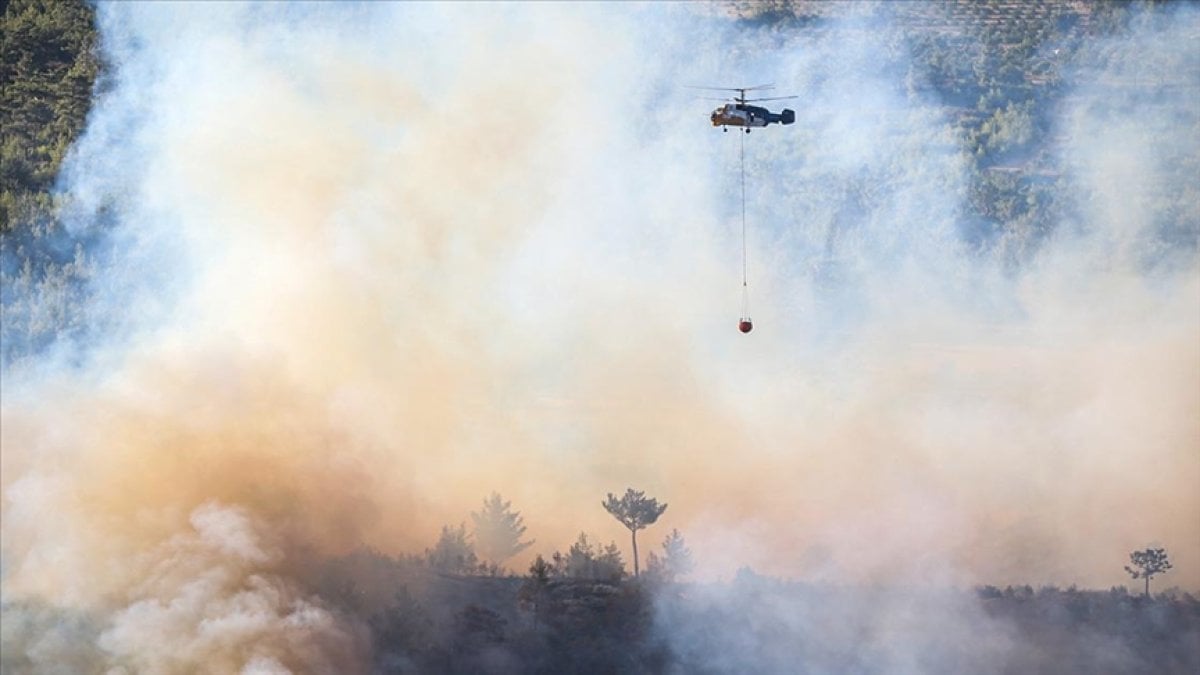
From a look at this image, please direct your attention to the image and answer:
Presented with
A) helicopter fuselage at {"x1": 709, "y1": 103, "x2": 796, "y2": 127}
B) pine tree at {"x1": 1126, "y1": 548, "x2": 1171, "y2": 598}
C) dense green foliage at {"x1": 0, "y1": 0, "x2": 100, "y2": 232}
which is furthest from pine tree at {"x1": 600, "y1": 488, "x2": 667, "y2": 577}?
dense green foliage at {"x1": 0, "y1": 0, "x2": 100, "y2": 232}

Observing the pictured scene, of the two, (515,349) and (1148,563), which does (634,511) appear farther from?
(1148,563)

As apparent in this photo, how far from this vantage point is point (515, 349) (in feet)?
233

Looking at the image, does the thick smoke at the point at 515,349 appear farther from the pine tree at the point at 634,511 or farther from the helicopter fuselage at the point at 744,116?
the helicopter fuselage at the point at 744,116

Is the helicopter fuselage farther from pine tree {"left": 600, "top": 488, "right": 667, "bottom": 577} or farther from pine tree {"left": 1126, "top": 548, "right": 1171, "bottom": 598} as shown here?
pine tree {"left": 1126, "top": 548, "right": 1171, "bottom": 598}

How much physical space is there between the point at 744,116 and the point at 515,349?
44.2ft

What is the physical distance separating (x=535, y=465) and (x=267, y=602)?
1389 centimetres

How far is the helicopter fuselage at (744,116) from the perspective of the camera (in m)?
61.4

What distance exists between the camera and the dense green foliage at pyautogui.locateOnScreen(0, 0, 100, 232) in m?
75.4

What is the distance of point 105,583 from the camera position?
5500 centimetres

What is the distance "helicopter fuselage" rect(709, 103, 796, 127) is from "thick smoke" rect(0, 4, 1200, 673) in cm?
1130

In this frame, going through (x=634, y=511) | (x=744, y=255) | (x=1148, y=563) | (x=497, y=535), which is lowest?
(x=1148, y=563)

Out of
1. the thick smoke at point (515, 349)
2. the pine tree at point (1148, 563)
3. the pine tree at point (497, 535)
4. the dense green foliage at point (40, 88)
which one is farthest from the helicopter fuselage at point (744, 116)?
the dense green foliage at point (40, 88)

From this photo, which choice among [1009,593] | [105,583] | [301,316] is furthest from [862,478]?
[105,583]

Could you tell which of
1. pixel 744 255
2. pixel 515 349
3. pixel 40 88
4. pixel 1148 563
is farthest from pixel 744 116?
pixel 40 88
